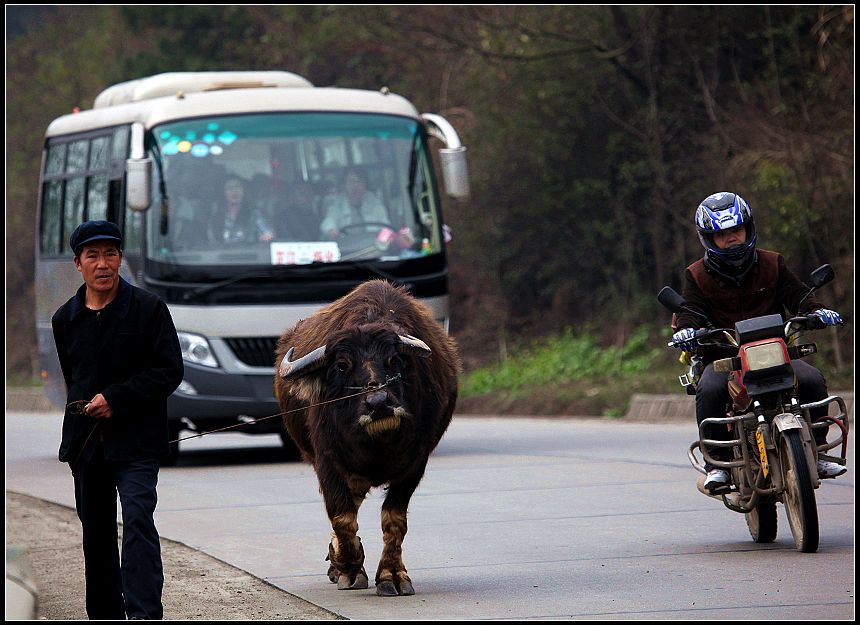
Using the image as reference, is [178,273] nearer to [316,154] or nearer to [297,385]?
[316,154]

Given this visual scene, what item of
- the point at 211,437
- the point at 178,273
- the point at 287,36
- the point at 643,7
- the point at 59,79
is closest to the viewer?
the point at 178,273

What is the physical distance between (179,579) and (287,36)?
29.5 meters

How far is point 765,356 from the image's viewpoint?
8.52 metres

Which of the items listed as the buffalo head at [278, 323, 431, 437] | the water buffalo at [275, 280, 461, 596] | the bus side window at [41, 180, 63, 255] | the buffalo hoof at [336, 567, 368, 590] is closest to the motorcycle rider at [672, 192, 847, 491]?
the water buffalo at [275, 280, 461, 596]

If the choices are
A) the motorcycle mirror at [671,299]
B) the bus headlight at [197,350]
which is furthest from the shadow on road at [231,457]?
the motorcycle mirror at [671,299]

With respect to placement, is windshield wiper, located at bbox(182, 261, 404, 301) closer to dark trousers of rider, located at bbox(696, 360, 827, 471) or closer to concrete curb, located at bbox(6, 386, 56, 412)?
dark trousers of rider, located at bbox(696, 360, 827, 471)

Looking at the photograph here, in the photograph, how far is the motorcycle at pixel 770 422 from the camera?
331 inches

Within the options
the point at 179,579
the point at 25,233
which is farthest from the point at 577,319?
the point at 179,579

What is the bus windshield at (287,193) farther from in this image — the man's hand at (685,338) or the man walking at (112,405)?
the man walking at (112,405)

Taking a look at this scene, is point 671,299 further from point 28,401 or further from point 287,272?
point 28,401

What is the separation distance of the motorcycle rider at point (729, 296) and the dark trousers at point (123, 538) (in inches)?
130

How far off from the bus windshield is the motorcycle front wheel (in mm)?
8423

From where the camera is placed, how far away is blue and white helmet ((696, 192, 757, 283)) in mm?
8883

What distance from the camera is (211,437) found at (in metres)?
21.9
